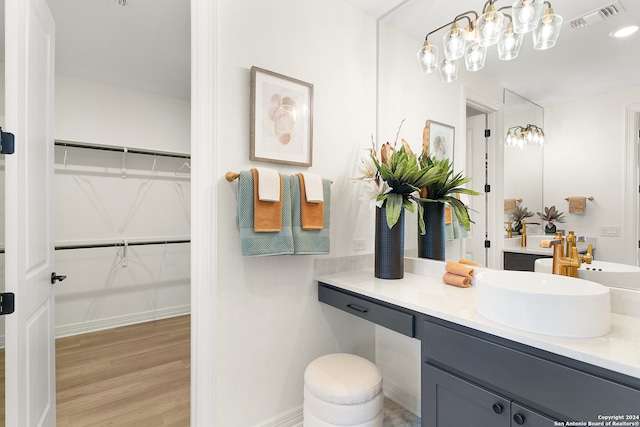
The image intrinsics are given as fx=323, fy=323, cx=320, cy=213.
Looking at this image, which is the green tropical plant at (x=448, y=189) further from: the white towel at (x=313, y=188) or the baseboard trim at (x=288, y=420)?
→ the baseboard trim at (x=288, y=420)

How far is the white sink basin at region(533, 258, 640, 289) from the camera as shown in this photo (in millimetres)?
1216

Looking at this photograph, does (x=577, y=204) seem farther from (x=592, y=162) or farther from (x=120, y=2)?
(x=120, y=2)

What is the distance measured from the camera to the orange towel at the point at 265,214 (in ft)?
4.94

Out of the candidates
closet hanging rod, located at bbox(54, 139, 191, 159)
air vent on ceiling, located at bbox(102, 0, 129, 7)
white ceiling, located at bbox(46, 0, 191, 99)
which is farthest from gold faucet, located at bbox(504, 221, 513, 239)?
closet hanging rod, located at bbox(54, 139, 191, 159)

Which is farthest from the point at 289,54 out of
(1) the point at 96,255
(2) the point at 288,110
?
(1) the point at 96,255

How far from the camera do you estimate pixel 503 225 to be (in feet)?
5.19

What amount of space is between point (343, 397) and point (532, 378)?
0.72 m

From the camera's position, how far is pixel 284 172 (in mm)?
1746

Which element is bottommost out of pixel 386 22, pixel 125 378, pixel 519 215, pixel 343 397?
pixel 125 378

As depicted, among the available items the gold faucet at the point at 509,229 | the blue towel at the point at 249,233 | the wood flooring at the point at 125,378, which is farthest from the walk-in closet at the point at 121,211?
the gold faucet at the point at 509,229

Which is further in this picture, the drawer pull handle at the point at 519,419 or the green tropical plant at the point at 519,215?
the green tropical plant at the point at 519,215

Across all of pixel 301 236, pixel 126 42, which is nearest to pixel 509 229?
pixel 301 236

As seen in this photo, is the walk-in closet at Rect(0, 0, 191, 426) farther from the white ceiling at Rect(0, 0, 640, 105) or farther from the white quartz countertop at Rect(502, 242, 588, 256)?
the white quartz countertop at Rect(502, 242, 588, 256)

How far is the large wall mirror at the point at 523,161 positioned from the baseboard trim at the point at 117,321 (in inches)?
142
